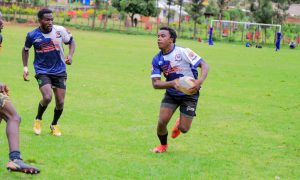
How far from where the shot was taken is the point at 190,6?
216 feet

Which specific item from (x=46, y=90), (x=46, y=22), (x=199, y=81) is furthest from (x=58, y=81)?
(x=199, y=81)

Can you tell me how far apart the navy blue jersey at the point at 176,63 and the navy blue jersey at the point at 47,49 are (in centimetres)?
221

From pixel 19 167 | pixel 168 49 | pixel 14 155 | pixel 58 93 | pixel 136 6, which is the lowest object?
pixel 136 6

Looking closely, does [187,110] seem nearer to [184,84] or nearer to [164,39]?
[184,84]

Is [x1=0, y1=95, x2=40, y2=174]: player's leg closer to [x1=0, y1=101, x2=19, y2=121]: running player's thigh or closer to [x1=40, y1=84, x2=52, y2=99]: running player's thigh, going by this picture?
[x1=0, y1=101, x2=19, y2=121]: running player's thigh

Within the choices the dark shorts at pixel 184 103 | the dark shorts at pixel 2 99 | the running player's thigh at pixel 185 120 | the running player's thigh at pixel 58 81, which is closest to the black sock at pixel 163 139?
the running player's thigh at pixel 185 120

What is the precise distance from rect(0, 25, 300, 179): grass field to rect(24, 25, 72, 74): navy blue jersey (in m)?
1.25

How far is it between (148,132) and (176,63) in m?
2.62

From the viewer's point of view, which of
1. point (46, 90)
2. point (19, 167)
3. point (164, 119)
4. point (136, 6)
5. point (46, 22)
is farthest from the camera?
point (136, 6)

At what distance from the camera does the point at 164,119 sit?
9.30 meters

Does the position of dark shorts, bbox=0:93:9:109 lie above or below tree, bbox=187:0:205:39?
above

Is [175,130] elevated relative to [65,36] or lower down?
lower down

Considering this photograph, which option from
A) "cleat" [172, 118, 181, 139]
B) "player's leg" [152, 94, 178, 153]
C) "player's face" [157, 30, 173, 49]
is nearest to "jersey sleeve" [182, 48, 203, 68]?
"player's face" [157, 30, 173, 49]

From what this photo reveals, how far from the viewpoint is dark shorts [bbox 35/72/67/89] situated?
10323 mm
